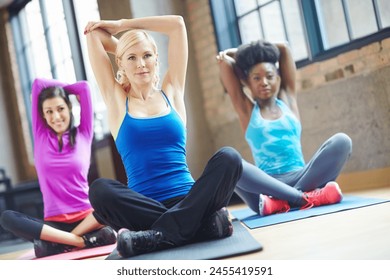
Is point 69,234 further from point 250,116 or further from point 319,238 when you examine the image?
point 319,238

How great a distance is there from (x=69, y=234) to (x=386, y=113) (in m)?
1.32

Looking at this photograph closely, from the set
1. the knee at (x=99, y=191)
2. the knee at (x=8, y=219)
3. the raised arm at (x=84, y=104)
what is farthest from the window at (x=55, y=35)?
the knee at (x=99, y=191)

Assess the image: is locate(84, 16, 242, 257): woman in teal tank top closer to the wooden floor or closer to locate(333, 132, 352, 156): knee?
the wooden floor

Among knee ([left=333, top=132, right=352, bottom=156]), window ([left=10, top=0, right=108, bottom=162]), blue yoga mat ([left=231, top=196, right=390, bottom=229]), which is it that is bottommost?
blue yoga mat ([left=231, top=196, right=390, bottom=229])

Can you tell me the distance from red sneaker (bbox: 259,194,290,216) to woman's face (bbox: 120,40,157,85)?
2.09ft

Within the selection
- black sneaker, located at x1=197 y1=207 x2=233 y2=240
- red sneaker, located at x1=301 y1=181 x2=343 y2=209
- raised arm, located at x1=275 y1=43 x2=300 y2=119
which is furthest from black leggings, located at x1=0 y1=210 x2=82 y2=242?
raised arm, located at x1=275 y1=43 x2=300 y2=119

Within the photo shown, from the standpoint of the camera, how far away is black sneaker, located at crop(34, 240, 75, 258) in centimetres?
182

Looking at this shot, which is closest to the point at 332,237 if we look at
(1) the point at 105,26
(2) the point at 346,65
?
(1) the point at 105,26

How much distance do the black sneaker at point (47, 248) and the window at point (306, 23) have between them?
4.69 ft

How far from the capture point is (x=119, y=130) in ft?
4.85

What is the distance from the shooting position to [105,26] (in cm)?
154

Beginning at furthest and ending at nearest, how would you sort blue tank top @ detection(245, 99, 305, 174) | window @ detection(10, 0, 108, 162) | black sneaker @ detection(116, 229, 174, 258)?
window @ detection(10, 0, 108, 162), blue tank top @ detection(245, 99, 305, 174), black sneaker @ detection(116, 229, 174, 258)
